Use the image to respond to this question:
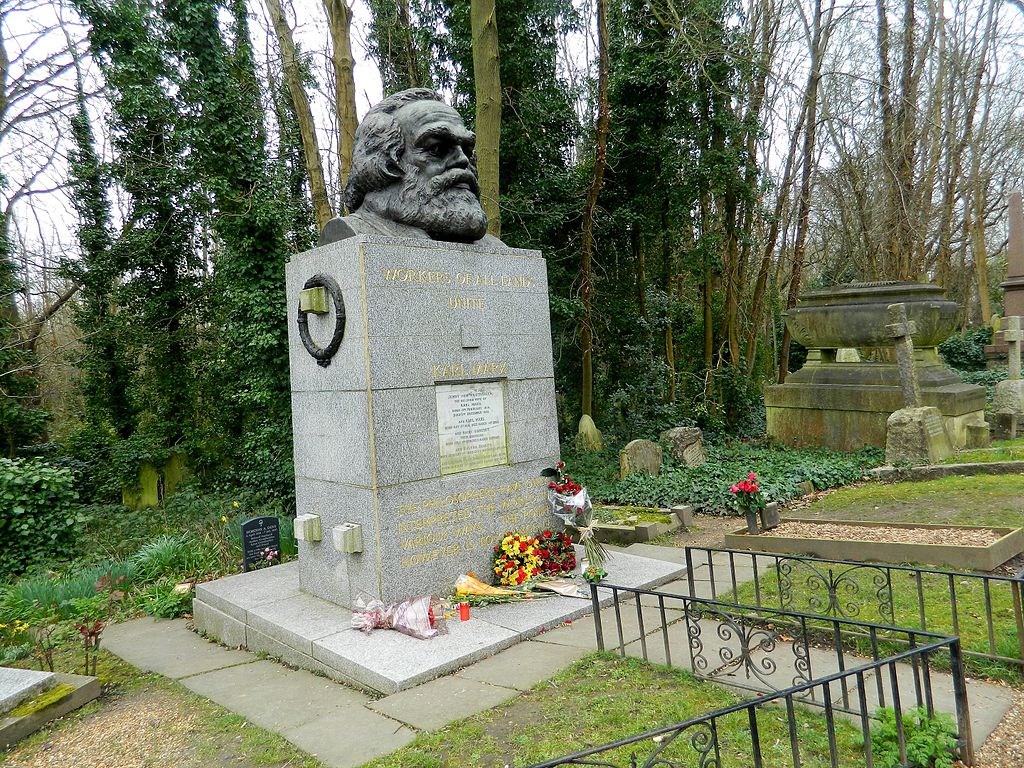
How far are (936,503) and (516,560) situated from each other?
16.9 feet

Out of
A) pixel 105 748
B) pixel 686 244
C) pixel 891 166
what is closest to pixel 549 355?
pixel 105 748

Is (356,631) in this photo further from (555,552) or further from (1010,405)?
(1010,405)

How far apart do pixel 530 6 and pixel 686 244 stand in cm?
664

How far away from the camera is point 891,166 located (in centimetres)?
1524

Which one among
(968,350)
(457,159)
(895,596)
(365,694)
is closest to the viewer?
(365,694)

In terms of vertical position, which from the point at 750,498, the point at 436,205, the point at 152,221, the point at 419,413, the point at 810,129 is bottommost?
the point at 750,498

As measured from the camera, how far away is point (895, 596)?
501cm

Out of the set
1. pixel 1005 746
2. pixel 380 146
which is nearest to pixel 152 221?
pixel 380 146

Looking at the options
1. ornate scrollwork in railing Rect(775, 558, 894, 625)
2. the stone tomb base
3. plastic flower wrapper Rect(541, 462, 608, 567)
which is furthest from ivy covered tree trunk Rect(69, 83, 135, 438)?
ornate scrollwork in railing Rect(775, 558, 894, 625)

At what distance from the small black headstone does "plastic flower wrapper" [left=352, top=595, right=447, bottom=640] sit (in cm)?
261

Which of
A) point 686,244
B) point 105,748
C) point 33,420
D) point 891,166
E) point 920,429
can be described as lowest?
point 105,748

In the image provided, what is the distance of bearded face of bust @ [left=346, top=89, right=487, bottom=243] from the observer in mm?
5680

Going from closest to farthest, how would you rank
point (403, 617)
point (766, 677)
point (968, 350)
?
point (766, 677)
point (403, 617)
point (968, 350)

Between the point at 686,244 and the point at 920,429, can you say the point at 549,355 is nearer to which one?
the point at 920,429
